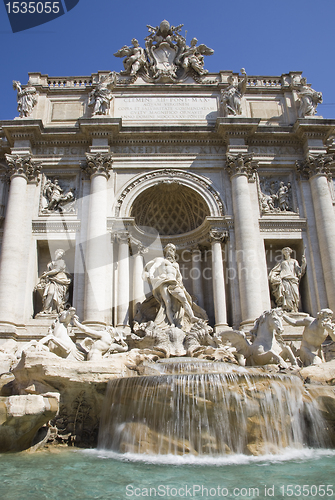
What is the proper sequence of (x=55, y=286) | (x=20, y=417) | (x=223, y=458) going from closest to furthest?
(x=223, y=458) < (x=20, y=417) < (x=55, y=286)

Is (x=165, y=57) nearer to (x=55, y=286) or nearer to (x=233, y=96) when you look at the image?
(x=233, y=96)

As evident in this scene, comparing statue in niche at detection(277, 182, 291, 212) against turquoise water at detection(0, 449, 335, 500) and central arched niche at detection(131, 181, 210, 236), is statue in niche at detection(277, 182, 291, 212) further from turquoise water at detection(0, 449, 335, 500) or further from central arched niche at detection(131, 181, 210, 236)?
turquoise water at detection(0, 449, 335, 500)

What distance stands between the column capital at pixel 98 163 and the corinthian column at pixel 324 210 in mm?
8066

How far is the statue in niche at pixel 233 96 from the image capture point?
17.5 meters

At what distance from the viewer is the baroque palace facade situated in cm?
1524

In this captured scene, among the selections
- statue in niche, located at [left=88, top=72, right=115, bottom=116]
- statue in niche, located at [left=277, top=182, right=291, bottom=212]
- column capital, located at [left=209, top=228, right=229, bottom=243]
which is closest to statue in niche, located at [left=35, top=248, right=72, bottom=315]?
column capital, located at [left=209, top=228, right=229, bottom=243]

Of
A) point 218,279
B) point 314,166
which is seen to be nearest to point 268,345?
point 218,279

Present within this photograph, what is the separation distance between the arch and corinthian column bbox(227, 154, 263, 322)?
83cm

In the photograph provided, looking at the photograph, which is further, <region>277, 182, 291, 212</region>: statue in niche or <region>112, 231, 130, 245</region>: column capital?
<region>277, 182, 291, 212</region>: statue in niche

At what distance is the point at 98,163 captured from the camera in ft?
54.2

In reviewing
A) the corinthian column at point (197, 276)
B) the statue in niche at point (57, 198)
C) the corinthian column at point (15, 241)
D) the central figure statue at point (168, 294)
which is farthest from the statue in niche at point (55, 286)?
the corinthian column at point (197, 276)

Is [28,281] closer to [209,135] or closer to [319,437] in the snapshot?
[209,135]

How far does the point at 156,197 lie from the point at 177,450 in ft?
39.4

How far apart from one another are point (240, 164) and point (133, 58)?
7.53 m
